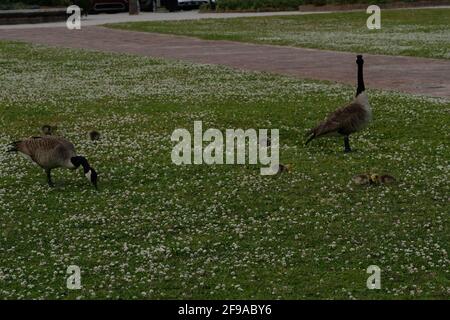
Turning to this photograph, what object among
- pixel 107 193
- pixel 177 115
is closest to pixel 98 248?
pixel 107 193

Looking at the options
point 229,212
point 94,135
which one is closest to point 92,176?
point 229,212

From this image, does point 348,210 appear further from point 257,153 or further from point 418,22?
point 418,22

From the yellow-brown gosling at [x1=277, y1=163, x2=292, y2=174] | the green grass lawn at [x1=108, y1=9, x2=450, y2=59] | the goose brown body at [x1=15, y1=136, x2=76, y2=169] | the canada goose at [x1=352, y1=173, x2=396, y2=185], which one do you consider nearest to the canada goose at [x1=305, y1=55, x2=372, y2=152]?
the yellow-brown gosling at [x1=277, y1=163, x2=292, y2=174]

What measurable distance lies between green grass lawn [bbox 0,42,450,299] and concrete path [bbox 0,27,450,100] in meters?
3.23

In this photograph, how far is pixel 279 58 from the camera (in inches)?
947

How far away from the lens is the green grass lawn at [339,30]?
87.6ft

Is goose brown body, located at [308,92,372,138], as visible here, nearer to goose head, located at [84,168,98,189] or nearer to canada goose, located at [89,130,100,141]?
goose head, located at [84,168,98,189]

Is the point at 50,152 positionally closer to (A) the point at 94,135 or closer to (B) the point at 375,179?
(A) the point at 94,135

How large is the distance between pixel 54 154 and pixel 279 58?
15.3m

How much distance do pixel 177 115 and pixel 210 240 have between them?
6.79m

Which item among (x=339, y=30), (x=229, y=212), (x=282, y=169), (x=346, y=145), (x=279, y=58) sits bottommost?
(x=229, y=212)

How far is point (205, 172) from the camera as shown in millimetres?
10305

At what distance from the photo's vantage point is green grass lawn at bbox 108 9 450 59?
87.6 feet

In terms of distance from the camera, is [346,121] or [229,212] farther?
[346,121]
